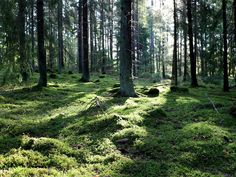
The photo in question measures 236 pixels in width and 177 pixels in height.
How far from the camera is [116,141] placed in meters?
10.2

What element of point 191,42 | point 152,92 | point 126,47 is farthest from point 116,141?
point 191,42

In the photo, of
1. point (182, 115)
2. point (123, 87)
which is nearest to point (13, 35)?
point (123, 87)

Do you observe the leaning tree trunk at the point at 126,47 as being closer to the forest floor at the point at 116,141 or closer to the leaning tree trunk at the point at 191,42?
the forest floor at the point at 116,141

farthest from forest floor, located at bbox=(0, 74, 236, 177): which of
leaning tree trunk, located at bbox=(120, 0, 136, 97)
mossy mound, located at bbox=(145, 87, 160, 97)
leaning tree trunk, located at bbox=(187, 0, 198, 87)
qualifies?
leaning tree trunk, located at bbox=(187, 0, 198, 87)

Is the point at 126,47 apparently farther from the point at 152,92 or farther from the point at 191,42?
the point at 191,42

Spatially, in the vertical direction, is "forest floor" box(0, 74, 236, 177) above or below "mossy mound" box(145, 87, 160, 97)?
below

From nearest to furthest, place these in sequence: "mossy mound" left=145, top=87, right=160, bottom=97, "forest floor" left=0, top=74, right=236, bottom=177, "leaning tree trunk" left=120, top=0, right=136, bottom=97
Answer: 1. "forest floor" left=0, top=74, right=236, bottom=177
2. "leaning tree trunk" left=120, top=0, right=136, bottom=97
3. "mossy mound" left=145, top=87, right=160, bottom=97

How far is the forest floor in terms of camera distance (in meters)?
8.16

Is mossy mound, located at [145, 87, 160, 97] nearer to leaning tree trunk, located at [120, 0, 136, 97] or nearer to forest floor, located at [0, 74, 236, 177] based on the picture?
leaning tree trunk, located at [120, 0, 136, 97]

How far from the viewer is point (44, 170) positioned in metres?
7.82

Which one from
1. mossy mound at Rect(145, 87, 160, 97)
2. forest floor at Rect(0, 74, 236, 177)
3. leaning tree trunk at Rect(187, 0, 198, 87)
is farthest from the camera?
leaning tree trunk at Rect(187, 0, 198, 87)

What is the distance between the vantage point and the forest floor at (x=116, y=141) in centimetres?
816

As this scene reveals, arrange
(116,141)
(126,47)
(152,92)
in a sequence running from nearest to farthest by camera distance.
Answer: (116,141) → (126,47) → (152,92)

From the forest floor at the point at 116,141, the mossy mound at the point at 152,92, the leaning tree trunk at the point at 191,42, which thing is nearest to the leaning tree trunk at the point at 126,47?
the mossy mound at the point at 152,92
